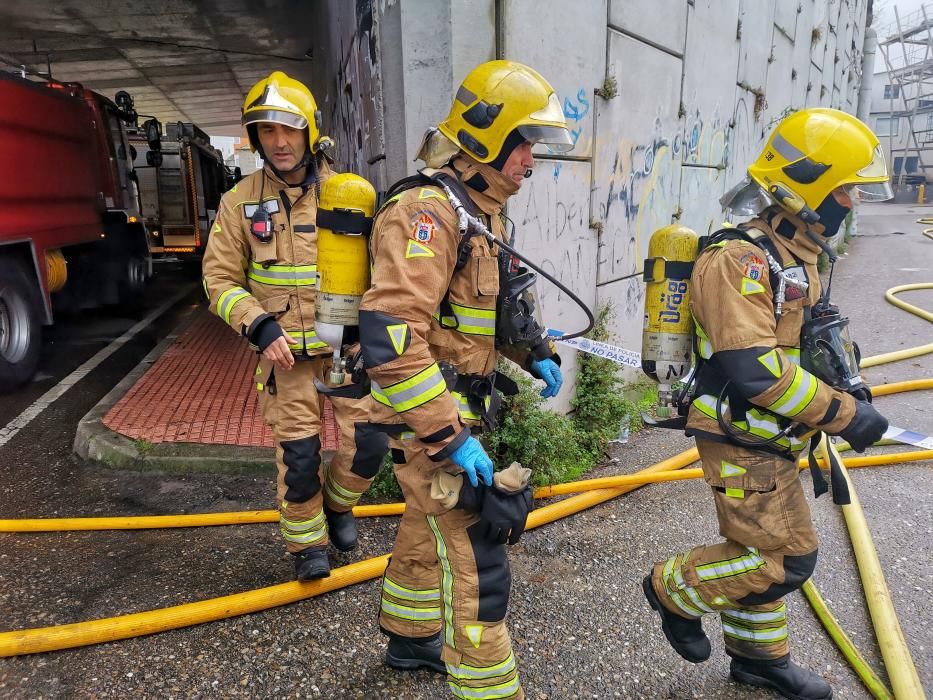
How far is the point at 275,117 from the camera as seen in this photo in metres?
2.64

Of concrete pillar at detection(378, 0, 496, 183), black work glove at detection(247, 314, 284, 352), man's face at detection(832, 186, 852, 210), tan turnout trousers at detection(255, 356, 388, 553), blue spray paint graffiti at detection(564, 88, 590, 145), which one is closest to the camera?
man's face at detection(832, 186, 852, 210)

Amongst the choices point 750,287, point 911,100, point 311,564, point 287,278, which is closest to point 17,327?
point 287,278

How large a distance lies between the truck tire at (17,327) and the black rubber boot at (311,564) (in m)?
4.41

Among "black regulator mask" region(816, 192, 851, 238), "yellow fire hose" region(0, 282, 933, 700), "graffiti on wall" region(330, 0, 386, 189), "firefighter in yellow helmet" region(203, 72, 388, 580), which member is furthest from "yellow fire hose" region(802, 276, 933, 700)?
"graffiti on wall" region(330, 0, 386, 189)

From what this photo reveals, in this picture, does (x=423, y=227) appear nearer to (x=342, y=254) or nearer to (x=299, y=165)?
(x=342, y=254)

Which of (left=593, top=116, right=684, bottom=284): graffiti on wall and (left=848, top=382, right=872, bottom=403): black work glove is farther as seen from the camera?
(left=593, top=116, right=684, bottom=284): graffiti on wall

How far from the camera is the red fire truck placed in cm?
574

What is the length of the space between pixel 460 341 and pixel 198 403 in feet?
11.6

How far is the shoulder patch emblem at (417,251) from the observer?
66.7 inches

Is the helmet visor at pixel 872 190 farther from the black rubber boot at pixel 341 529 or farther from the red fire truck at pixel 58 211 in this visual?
the red fire truck at pixel 58 211

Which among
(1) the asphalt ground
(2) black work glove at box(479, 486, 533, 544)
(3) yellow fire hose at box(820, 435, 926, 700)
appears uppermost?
(2) black work glove at box(479, 486, 533, 544)

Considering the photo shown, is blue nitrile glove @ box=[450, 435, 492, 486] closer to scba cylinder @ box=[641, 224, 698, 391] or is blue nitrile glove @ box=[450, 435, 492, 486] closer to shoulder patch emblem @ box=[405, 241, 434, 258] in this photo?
shoulder patch emblem @ box=[405, 241, 434, 258]

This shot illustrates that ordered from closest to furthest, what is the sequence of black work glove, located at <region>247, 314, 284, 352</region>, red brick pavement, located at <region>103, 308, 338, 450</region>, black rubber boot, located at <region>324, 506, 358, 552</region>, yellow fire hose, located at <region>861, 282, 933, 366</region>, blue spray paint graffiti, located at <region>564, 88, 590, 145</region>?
black work glove, located at <region>247, 314, 284, 352</region> < black rubber boot, located at <region>324, 506, 358, 552</region> < blue spray paint graffiti, located at <region>564, 88, 590, 145</region> < red brick pavement, located at <region>103, 308, 338, 450</region> < yellow fire hose, located at <region>861, 282, 933, 366</region>

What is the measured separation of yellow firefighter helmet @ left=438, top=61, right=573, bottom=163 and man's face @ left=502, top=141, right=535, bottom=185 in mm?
42
